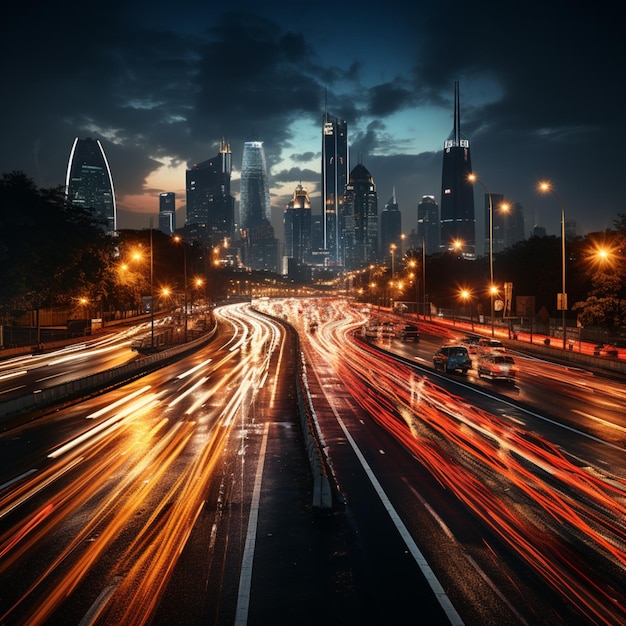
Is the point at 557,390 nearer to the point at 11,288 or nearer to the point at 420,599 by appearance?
the point at 420,599

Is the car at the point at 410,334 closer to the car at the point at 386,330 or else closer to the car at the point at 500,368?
the car at the point at 386,330

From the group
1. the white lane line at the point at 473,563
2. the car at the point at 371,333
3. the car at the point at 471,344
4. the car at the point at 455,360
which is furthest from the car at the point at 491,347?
the white lane line at the point at 473,563

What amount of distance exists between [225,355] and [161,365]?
8.50 meters

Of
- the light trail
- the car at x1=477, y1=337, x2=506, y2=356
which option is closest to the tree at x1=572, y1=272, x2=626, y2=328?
the car at x1=477, y1=337, x2=506, y2=356

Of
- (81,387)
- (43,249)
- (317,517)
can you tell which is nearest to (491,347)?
(81,387)

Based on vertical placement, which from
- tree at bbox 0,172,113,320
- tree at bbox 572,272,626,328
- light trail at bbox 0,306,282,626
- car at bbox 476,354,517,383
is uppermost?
tree at bbox 0,172,113,320

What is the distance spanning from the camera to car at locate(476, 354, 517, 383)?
100ft

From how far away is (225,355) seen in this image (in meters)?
49.1

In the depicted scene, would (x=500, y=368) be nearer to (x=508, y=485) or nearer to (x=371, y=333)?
(x=508, y=485)

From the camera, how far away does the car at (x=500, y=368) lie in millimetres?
30578

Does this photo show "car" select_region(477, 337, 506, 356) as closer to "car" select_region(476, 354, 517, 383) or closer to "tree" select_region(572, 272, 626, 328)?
"car" select_region(476, 354, 517, 383)

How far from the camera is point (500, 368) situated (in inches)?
1212

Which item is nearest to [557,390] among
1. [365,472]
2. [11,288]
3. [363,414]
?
[363,414]

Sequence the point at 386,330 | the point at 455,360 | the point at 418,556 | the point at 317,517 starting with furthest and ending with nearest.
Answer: the point at 386,330, the point at 455,360, the point at 317,517, the point at 418,556
